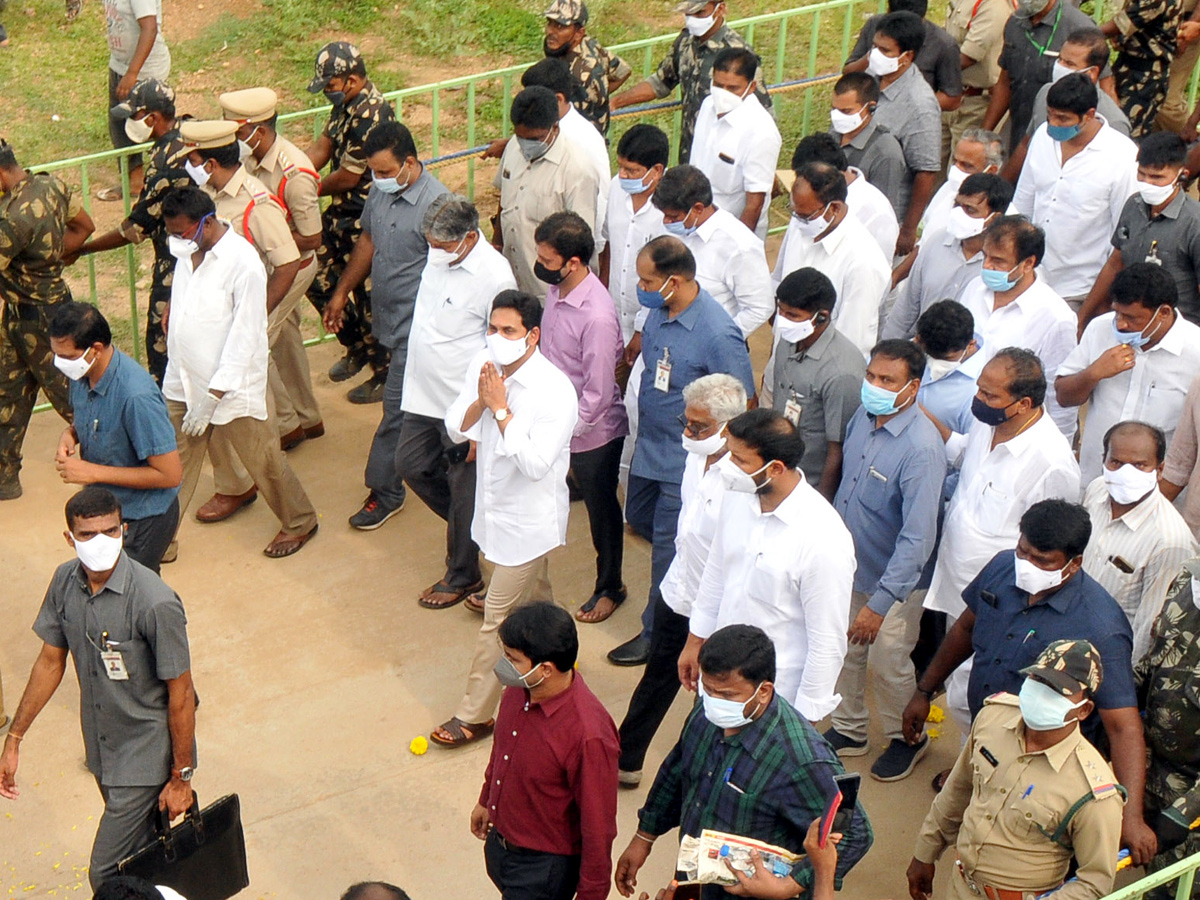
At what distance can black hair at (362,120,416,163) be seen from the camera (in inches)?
296

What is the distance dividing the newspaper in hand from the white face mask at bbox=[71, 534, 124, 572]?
2.10 meters

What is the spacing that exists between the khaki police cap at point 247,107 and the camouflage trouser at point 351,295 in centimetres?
87

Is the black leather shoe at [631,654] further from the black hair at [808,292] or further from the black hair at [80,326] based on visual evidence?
the black hair at [80,326]

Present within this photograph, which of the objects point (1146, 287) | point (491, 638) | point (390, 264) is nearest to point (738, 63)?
point (390, 264)

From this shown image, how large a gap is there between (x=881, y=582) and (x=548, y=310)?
2.03 metres

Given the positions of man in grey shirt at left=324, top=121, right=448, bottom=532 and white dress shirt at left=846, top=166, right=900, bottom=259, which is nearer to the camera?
man in grey shirt at left=324, top=121, right=448, bottom=532

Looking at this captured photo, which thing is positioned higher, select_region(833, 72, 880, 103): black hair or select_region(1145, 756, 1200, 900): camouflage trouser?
select_region(833, 72, 880, 103): black hair

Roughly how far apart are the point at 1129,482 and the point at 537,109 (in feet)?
11.7

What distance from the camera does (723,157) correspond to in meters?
8.27

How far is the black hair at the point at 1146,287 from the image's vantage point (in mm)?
6180

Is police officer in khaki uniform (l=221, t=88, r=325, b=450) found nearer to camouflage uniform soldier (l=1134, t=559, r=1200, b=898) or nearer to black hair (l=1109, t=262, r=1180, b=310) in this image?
black hair (l=1109, t=262, r=1180, b=310)

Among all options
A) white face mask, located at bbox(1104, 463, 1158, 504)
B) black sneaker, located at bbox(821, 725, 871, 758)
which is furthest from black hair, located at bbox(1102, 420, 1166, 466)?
black sneaker, located at bbox(821, 725, 871, 758)

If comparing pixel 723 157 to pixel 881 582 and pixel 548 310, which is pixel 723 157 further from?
pixel 881 582

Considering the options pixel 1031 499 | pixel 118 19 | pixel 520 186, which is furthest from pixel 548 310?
pixel 118 19
